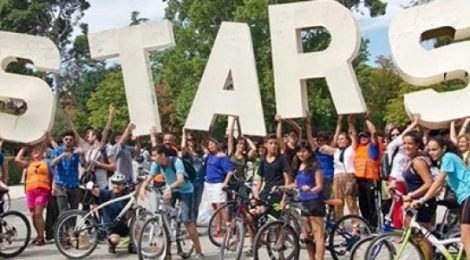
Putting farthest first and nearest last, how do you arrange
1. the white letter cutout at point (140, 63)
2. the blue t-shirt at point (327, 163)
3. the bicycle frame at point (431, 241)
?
the white letter cutout at point (140, 63) → the blue t-shirt at point (327, 163) → the bicycle frame at point (431, 241)

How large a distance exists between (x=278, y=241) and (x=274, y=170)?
1.29 m

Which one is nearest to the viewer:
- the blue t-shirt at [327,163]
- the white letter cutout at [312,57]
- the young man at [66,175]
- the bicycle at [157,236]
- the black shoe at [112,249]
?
the bicycle at [157,236]

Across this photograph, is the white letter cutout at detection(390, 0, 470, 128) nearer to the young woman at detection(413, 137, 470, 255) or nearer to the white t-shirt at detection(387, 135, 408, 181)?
the white t-shirt at detection(387, 135, 408, 181)

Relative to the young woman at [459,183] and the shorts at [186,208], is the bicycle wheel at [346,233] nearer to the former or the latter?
the shorts at [186,208]

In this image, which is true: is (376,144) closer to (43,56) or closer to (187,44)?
(43,56)

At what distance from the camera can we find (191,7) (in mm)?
35625

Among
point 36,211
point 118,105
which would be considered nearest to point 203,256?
point 36,211

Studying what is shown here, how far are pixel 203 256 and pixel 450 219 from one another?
3.42 meters

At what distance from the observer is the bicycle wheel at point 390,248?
7.06m

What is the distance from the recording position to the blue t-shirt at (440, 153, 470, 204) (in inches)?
265

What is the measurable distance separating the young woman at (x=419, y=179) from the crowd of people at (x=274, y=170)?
0.04ft

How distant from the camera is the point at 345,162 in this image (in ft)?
34.8

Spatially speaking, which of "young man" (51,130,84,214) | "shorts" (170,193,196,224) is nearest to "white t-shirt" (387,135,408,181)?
"shorts" (170,193,196,224)

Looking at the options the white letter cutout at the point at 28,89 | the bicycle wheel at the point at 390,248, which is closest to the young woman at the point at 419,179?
the bicycle wheel at the point at 390,248
